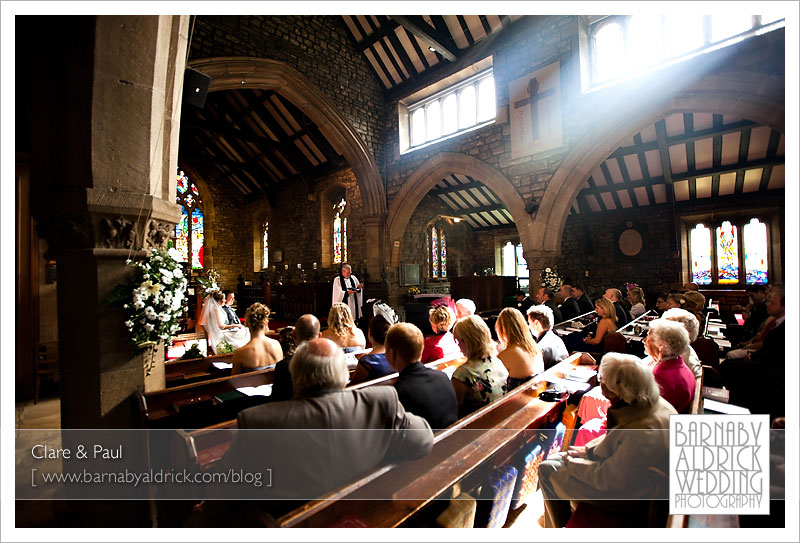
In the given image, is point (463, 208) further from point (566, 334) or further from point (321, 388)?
point (321, 388)

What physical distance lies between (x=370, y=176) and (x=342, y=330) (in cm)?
698

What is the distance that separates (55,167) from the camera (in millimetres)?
2211

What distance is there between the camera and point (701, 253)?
31.4 ft

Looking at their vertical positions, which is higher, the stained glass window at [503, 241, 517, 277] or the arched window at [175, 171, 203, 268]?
A: the arched window at [175, 171, 203, 268]

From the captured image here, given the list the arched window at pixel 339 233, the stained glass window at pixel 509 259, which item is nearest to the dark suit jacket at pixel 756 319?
the stained glass window at pixel 509 259

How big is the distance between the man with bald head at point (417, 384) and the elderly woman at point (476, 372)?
0.36 m

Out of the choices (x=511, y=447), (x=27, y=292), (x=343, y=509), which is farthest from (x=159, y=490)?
(x=27, y=292)

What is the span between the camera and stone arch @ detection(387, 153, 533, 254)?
7559 millimetres

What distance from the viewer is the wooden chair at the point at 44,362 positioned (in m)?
3.87

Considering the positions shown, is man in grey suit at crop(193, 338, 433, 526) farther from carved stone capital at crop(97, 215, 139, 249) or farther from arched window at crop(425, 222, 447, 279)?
arched window at crop(425, 222, 447, 279)

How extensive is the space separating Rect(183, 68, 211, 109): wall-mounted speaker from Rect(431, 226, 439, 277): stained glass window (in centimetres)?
977

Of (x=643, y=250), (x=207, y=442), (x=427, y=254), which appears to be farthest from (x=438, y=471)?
(x=427, y=254)

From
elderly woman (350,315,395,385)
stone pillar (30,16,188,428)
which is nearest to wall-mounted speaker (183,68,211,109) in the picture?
stone pillar (30,16,188,428)

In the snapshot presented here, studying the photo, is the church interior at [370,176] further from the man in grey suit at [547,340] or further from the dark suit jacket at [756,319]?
the man in grey suit at [547,340]
